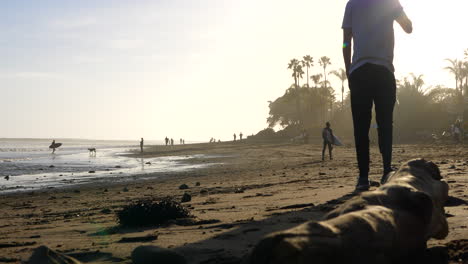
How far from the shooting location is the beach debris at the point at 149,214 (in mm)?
4523

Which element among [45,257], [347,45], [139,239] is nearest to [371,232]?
[45,257]

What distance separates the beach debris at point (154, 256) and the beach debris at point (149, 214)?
74.4 inches

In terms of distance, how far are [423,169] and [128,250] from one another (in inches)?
81.1

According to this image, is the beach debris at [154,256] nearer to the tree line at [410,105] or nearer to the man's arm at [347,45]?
the man's arm at [347,45]

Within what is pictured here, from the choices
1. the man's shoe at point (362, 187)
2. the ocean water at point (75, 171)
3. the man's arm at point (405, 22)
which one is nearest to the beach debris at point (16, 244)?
the man's shoe at point (362, 187)

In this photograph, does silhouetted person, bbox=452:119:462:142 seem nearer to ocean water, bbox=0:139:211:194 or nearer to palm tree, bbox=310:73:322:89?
ocean water, bbox=0:139:211:194

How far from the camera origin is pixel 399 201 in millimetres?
2291

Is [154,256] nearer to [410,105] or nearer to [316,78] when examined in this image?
[410,105]

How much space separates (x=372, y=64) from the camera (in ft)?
16.9

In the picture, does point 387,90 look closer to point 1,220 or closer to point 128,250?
point 128,250

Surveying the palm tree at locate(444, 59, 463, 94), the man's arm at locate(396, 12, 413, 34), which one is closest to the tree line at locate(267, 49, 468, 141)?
the palm tree at locate(444, 59, 463, 94)

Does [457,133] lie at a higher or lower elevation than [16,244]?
higher

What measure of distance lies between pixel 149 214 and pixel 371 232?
306 cm

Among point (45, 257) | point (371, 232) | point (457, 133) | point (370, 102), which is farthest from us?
point (457, 133)
